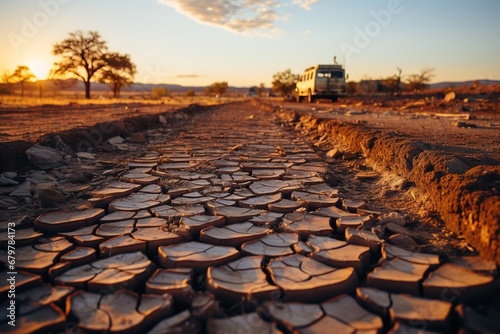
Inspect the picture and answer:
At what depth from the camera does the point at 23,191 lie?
2.98 m

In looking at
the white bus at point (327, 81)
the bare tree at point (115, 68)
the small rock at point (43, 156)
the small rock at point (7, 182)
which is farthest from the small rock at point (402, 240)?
the bare tree at point (115, 68)

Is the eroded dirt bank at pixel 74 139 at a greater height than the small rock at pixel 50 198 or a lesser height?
greater

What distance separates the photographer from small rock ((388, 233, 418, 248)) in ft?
6.58

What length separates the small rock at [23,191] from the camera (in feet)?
9.55

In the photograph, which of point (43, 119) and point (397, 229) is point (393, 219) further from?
point (43, 119)

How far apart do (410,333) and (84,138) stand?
5171 mm

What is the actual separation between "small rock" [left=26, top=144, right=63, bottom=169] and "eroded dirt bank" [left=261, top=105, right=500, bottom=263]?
3.80 meters

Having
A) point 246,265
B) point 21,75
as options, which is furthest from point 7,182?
point 21,75

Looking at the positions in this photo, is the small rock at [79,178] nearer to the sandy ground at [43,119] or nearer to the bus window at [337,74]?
the sandy ground at [43,119]

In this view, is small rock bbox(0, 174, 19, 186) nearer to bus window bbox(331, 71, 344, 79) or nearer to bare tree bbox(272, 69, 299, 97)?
bus window bbox(331, 71, 344, 79)

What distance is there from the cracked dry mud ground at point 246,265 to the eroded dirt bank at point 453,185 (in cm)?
11

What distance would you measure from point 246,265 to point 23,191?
236cm

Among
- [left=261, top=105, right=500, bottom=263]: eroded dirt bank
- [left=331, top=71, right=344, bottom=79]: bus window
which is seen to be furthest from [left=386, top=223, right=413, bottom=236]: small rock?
[left=331, top=71, right=344, bottom=79]: bus window

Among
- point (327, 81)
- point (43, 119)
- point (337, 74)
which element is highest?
point (337, 74)
